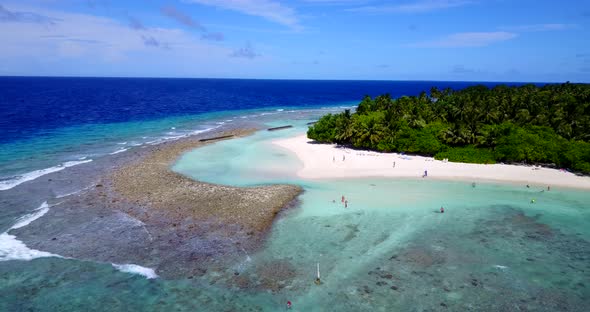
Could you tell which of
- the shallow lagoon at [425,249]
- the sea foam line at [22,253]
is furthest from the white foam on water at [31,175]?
the shallow lagoon at [425,249]

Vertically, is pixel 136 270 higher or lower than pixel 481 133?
lower

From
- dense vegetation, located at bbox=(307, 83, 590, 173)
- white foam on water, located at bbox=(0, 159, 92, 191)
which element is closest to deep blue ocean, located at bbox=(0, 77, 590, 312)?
white foam on water, located at bbox=(0, 159, 92, 191)

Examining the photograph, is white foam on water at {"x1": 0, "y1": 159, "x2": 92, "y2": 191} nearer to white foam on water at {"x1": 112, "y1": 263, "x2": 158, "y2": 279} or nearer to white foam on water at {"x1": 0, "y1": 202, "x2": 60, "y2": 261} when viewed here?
white foam on water at {"x1": 0, "y1": 202, "x2": 60, "y2": 261}

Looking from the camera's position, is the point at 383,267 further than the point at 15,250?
No

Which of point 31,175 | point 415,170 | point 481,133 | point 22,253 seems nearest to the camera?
point 22,253

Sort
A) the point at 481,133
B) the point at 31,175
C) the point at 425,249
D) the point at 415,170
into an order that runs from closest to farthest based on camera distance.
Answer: the point at 425,249
the point at 31,175
the point at 415,170
the point at 481,133

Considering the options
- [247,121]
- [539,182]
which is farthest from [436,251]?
[247,121]

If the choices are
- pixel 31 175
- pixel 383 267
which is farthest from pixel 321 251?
pixel 31 175

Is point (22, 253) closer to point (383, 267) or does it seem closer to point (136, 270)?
point (136, 270)
